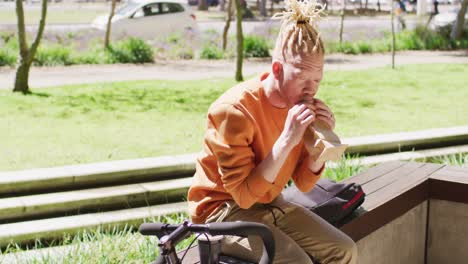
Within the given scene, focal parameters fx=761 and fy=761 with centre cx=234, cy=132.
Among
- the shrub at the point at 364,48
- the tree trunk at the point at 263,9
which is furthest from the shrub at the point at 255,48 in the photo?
the tree trunk at the point at 263,9

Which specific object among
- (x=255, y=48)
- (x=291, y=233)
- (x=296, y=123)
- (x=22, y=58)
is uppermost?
(x=296, y=123)

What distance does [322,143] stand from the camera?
2.97 meters

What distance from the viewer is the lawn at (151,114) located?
8.28 meters

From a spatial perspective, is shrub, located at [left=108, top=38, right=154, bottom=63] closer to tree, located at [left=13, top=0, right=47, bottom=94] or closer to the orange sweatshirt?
tree, located at [left=13, top=0, right=47, bottom=94]

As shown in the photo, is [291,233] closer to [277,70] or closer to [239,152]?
[239,152]

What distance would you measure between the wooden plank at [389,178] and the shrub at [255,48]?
12.3m

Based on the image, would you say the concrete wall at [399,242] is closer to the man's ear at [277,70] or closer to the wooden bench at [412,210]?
the wooden bench at [412,210]

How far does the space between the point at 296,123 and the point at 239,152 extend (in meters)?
0.26

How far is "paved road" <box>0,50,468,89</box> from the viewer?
46.5 ft

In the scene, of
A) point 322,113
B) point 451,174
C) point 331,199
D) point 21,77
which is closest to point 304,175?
point 322,113

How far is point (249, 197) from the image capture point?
306 centimetres

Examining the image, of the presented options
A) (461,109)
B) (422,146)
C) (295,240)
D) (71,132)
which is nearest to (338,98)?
(461,109)

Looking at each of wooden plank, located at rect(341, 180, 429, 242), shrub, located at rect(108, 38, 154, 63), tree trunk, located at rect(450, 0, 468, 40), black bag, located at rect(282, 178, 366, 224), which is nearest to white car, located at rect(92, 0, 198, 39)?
shrub, located at rect(108, 38, 154, 63)

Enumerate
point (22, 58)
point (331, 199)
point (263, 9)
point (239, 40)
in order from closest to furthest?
point (331, 199), point (22, 58), point (239, 40), point (263, 9)
